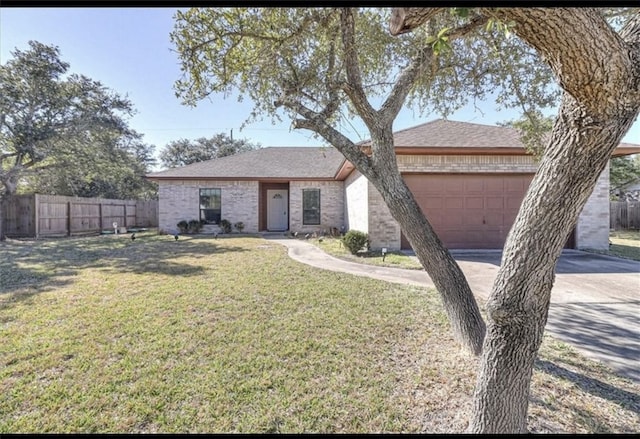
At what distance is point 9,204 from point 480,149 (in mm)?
19510

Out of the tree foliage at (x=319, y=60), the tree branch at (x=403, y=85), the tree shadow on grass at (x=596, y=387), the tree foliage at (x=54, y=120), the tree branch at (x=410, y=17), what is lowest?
the tree shadow on grass at (x=596, y=387)

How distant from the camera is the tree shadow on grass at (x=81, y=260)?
5.87 m

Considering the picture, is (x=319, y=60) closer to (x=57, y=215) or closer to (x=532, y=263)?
(x=532, y=263)

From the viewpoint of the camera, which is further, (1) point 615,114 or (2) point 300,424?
(2) point 300,424

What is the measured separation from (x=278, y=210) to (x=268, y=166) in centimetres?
244

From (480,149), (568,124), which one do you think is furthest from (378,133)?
(480,149)

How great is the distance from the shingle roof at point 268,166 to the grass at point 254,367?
377 inches

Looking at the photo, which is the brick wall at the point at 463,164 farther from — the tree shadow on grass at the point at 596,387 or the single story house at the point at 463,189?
the tree shadow on grass at the point at 596,387

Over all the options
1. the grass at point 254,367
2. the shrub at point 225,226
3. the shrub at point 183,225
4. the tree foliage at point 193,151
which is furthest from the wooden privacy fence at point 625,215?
the tree foliage at point 193,151

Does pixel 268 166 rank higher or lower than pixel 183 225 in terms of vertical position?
higher

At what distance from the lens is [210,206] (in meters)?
14.5

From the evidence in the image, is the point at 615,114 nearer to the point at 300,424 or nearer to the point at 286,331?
the point at 300,424

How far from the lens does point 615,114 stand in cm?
144

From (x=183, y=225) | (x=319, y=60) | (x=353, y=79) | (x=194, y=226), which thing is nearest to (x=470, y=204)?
(x=319, y=60)
